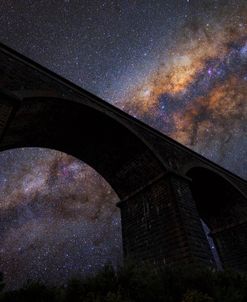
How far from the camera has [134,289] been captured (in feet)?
13.4

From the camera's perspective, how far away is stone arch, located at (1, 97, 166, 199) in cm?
755

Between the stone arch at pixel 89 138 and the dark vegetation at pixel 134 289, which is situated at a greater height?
the stone arch at pixel 89 138

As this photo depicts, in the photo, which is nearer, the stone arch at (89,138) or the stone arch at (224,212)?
the stone arch at (89,138)

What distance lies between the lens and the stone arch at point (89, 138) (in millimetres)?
7551

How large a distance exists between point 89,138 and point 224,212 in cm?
833

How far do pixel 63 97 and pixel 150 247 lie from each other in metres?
5.45

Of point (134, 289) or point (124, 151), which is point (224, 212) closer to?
point (124, 151)

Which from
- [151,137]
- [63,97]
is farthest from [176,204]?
[63,97]

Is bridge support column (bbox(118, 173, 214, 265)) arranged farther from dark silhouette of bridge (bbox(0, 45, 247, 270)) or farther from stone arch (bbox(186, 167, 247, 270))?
stone arch (bbox(186, 167, 247, 270))

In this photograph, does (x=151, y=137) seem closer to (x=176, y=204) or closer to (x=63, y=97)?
(x=176, y=204)

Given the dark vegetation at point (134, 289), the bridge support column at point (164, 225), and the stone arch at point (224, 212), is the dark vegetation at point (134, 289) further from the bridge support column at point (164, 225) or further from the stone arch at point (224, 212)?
the stone arch at point (224, 212)

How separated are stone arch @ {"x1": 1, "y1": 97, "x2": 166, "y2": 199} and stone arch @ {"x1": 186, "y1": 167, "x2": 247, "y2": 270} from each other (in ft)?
10.3

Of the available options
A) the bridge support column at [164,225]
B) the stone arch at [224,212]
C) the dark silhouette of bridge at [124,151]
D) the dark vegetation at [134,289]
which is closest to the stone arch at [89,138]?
the dark silhouette of bridge at [124,151]

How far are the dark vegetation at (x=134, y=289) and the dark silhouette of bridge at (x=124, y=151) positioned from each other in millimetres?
2917
